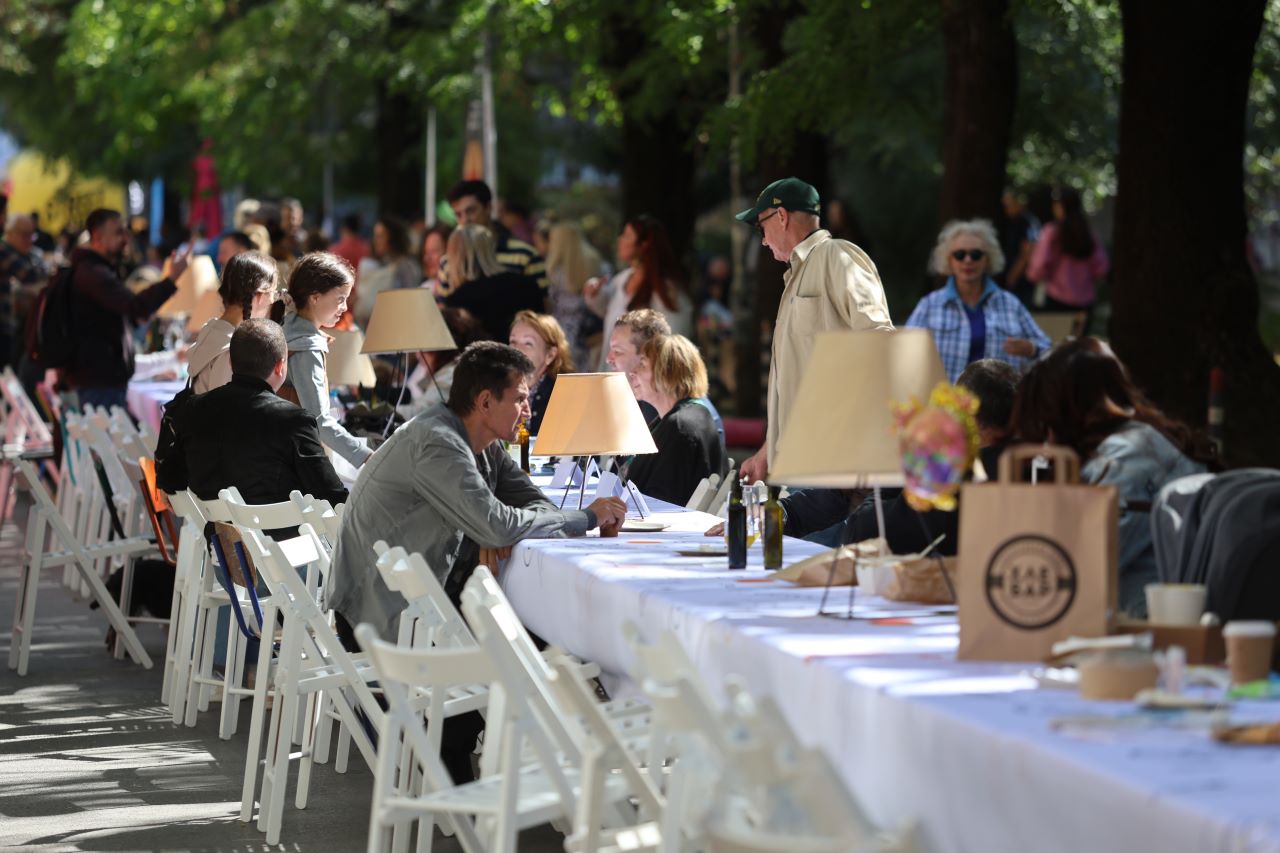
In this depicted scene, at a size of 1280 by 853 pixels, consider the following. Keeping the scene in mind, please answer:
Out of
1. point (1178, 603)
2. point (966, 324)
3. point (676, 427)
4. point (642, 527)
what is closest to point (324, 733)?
point (642, 527)

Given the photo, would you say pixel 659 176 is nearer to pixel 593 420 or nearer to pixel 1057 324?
pixel 1057 324

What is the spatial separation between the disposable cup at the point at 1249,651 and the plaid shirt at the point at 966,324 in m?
7.27

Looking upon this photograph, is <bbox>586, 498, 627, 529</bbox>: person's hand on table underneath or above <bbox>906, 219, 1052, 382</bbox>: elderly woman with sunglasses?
underneath

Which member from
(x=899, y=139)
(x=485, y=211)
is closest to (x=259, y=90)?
(x=899, y=139)

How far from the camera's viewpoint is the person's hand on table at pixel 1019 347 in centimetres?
1142

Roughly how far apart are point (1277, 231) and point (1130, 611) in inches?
1201

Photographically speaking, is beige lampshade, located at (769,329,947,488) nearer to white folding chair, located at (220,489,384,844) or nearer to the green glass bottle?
the green glass bottle

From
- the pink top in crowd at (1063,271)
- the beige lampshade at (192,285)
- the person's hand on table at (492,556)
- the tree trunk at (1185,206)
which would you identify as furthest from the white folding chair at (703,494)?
the pink top in crowd at (1063,271)

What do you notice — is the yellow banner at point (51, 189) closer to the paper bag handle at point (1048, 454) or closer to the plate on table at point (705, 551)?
the plate on table at point (705, 551)

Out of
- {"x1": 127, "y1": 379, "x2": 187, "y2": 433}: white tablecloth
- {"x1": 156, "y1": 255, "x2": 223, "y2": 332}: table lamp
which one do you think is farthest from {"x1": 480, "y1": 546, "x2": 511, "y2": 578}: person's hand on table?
{"x1": 156, "y1": 255, "x2": 223, "y2": 332}: table lamp

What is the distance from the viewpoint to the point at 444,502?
7.31m

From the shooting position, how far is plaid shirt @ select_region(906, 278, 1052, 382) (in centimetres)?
1167

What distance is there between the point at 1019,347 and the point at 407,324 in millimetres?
3122

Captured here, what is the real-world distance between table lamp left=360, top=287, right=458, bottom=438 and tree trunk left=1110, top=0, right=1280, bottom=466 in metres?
4.38
